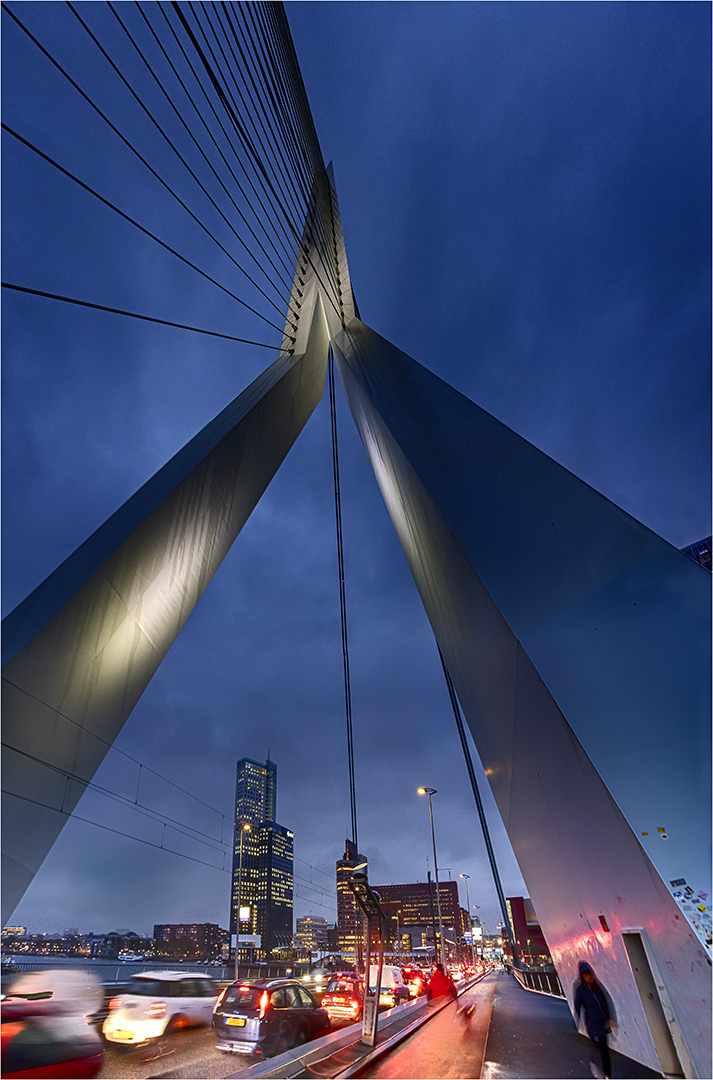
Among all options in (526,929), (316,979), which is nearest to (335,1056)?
(316,979)

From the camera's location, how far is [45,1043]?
16.1 ft

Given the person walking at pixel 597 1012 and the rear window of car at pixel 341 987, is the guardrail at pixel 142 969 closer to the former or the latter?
the rear window of car at pixel 341 987

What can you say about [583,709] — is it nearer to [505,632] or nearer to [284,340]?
[505,632]

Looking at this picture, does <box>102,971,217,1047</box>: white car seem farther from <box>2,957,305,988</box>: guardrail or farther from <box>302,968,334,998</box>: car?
<box>302,968,334,998</box>: car

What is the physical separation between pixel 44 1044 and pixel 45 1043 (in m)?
0.01

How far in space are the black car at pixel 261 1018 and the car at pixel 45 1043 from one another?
3.46m

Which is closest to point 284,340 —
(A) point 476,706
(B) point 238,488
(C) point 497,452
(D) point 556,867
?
(B) point 238,488

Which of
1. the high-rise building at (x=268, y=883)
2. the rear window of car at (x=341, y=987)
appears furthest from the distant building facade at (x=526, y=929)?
the rear window of car at (x=341, y=987)

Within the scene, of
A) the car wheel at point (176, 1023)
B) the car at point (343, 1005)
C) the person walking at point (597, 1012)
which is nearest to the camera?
the person walking at point (597, 1012)

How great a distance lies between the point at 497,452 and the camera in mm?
5367

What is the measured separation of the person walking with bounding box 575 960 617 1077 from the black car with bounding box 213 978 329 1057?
5.04 metres

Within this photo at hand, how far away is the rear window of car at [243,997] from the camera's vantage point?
8036 mm

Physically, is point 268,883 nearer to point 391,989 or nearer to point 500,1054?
point 391,989

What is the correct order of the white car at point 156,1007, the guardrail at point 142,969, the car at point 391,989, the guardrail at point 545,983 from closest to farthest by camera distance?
the white car at point 156,1007 → the car at point 391,989 → the guardrail at point 545,983 → the guardrail at point 142,969
